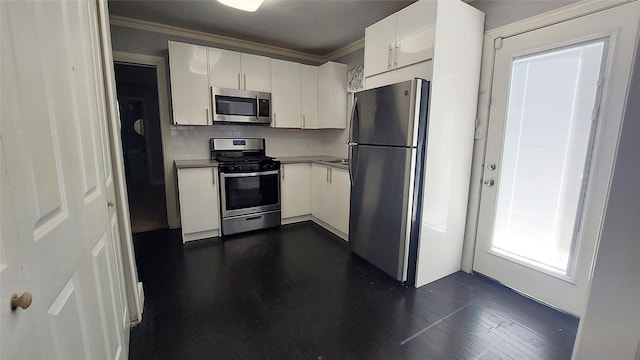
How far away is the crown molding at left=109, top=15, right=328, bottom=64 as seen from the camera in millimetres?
2949

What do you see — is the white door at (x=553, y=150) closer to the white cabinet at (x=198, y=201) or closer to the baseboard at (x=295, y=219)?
the baseboard at (x=295, y=219)

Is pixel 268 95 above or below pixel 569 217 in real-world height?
above

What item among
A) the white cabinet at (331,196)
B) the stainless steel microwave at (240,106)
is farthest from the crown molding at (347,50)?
the white cabinet at (331,196)

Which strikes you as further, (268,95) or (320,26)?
(268,95)

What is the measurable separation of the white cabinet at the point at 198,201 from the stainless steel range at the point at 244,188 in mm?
93

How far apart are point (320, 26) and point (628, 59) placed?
101 inches

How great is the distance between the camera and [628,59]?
152 cm

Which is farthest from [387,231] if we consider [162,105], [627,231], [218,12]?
[162,105]

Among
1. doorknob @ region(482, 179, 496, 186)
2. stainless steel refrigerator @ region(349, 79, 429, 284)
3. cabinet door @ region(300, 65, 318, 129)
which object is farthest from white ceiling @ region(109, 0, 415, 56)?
doorknob @ region(482, 179, 496, 186)

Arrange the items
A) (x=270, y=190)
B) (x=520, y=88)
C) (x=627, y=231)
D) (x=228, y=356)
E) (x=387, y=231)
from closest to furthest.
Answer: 1. (x=627, y=231)
2. (x=228, y=356)
3. (x=520, y=88)
4. (x=387, y=231)
5. (x=270, y=190)

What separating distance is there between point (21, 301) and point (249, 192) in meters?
2.83

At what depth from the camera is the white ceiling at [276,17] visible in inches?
101

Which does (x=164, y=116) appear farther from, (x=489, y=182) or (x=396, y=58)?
(x=489, y=182)

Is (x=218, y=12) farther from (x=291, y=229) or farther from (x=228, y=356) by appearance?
(x=228, y=356)
